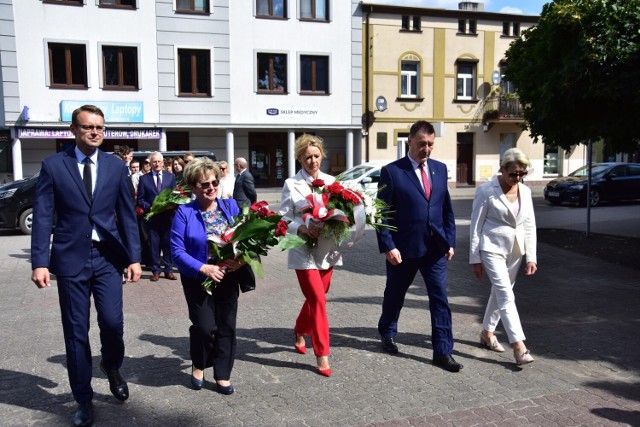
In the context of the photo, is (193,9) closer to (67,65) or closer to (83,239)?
(67,65)

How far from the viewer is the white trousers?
5.07m

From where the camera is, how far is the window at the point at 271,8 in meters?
25.9

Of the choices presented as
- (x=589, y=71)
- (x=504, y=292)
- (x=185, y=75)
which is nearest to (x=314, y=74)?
(x=185, y=75)

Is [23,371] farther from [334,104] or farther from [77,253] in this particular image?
[334,104]

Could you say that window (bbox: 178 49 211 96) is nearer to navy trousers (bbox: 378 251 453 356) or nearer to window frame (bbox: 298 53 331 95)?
window frame (bbox: 298 53 331 95)

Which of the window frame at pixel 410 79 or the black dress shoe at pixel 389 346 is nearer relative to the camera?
the black dress shoe at pixel 389 346

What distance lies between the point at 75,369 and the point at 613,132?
8531 millimetres

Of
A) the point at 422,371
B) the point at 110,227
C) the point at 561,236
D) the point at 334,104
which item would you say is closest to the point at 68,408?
the point at 110,227

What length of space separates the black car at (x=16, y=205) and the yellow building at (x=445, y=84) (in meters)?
17.7

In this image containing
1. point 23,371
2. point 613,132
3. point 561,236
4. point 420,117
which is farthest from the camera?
point 420,117

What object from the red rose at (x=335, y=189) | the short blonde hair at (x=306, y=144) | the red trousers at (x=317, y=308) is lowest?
the red trousers at (x=317, y=308)

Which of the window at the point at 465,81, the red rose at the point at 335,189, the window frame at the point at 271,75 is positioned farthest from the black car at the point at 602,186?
the red rose at the point at 335,189

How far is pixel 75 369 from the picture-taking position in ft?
13.0

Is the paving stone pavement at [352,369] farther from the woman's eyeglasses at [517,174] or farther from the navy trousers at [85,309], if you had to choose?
the woman's eyeglasses at [517,174]
